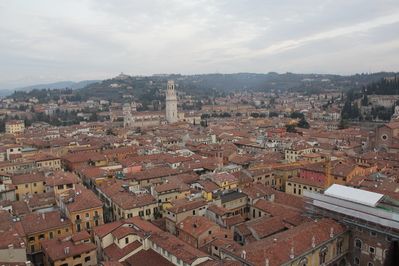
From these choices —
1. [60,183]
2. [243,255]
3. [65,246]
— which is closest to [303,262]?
[243,255]

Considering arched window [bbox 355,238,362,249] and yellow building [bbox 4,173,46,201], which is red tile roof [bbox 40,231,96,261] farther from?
arched window [bbox 355,238,362,249]

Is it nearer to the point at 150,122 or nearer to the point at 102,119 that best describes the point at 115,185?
Result: the point at 150,122

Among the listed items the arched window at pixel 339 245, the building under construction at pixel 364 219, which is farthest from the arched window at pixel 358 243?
the arched window at pixel 339 245

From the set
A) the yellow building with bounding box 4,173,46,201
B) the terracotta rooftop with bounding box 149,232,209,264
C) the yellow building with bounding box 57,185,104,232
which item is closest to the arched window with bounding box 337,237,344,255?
the terracotta rooftop with bounding box 149,232,209,264

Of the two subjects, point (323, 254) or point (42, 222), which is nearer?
point (323, 254)

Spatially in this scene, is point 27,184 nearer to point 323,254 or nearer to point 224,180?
point 224,180

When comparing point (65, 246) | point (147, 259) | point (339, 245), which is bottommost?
point (339, 245)

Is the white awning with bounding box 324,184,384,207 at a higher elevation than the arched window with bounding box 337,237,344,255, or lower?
higher

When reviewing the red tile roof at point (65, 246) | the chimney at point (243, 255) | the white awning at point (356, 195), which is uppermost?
the white awning at point (356, 195)

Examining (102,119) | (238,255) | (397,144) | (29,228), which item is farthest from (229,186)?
(102,119)

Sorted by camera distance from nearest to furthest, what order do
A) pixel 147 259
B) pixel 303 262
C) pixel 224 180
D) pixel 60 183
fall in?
pixel 303 262 → pixel 147 259 → pixel 60 183 → pixel 224 180

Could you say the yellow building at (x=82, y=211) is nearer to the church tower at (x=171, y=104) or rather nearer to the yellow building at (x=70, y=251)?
the yellow building at (x=70, y=251)

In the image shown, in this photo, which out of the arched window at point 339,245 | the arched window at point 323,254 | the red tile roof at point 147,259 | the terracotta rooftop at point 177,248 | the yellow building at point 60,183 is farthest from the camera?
the yellow building at point 60,183
